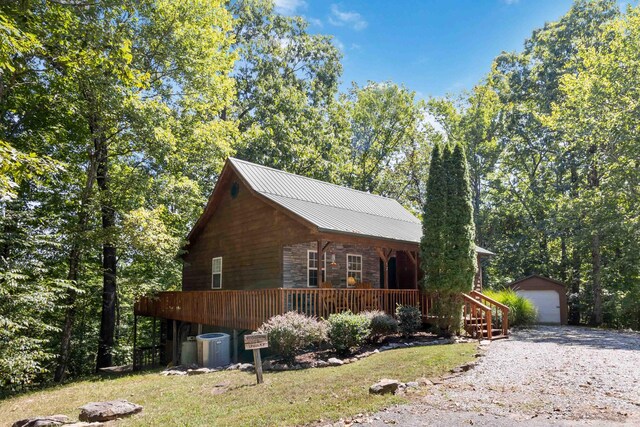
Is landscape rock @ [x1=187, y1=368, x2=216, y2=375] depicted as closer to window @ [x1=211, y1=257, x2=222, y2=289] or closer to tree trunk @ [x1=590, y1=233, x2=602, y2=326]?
window @ [x1=211, y1=257, x2=222, y2=289]

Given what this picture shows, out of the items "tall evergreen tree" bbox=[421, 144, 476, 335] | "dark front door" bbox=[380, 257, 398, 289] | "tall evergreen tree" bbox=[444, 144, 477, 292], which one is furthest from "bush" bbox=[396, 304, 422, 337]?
"dark front door" bbox=[380, 257, 398, 289]

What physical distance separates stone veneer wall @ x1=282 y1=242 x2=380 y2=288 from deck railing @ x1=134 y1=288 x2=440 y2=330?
3.63 ft

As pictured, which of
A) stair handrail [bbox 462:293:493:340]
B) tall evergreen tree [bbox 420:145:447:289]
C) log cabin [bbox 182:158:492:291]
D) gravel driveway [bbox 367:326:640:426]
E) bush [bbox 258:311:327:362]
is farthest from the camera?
log cabin [bbox 182:158:492:291]

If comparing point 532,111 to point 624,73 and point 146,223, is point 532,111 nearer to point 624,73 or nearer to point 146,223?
point 624,73

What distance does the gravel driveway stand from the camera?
535 centimetres

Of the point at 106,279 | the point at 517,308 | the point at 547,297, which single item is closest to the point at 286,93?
the point at 106,279

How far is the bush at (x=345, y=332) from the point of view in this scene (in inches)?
396

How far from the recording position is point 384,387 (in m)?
6.58

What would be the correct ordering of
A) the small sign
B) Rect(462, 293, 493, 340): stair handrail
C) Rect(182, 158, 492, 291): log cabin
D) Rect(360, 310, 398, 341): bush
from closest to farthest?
the small sign → Rect(360, 310, 398, 341): bush → Rect(462, 293, 493, 340): stair handrail → Rect(182, 158, 492, 291): log cabin

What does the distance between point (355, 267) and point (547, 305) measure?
33.7ft

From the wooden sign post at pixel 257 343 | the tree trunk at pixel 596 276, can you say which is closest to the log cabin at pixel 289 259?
the wooden sign post at pixel 257 343

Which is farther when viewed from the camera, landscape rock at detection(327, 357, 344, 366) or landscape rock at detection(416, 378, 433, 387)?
landscape rock at detection(327, 357, 344, 366)

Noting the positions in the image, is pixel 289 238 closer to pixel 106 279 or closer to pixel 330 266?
pixel 330 266

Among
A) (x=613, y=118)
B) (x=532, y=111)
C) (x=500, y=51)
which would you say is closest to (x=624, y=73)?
(x=613, y=118)
